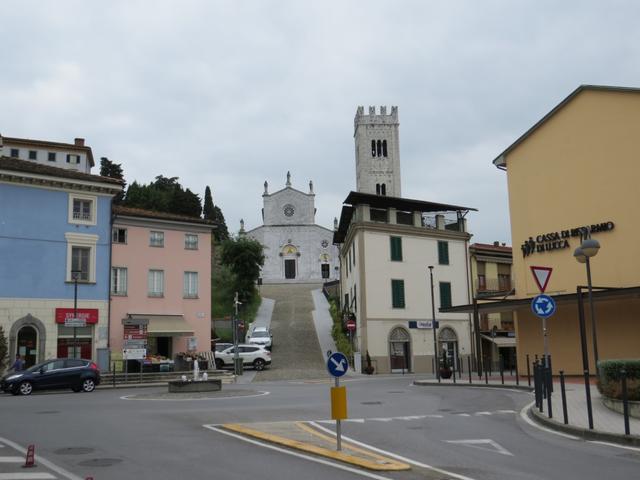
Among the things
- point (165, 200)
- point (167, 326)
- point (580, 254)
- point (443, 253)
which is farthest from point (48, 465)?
point (165, 200)

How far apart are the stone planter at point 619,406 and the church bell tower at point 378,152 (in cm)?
8322

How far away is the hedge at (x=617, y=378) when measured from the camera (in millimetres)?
13430

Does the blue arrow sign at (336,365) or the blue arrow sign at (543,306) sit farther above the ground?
the blue arrow sign at (543,306)

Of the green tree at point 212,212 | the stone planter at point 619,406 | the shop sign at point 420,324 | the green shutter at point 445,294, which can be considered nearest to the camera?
the stone planter at point 619,406

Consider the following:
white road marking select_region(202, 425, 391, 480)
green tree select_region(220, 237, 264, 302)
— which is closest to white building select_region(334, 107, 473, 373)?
green tree select_region(220, 237, 264, 302)

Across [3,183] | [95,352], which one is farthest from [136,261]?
[3,183]

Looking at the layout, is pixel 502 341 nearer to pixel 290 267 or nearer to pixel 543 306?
pixel 543 306

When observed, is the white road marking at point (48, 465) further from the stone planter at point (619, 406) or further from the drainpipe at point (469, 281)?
the drainpipe at point (469, 281)

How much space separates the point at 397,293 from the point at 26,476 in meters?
34.3

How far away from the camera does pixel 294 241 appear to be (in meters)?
93.8

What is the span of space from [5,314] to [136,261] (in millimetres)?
7782

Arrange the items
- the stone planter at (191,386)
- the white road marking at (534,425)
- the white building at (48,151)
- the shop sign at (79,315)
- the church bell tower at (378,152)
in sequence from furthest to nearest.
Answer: the church bell tower at (378,152) → the white building at (48,151) → the shop sign at (79,315) → the stone planter at (191,386) → the white road marking at (534,425)

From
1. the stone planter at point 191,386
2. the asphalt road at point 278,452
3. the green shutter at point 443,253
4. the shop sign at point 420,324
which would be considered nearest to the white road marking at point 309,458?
the asphalt road at point 278,452

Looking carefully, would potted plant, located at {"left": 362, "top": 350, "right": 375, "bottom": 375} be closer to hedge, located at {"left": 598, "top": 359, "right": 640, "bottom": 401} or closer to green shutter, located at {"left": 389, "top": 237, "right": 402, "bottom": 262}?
green shutter, located at {"left": 389, "top": 237, "right": 402, "bottom": 262}
